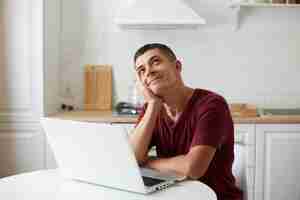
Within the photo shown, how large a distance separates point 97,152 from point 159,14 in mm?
1757

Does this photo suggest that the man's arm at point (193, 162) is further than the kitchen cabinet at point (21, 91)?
No

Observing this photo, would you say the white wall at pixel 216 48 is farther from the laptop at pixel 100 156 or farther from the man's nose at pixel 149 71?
the laptop at pixel 100 156

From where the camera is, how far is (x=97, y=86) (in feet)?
11.2

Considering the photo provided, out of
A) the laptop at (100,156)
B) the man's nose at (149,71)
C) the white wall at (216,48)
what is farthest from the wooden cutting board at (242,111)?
the laptop at (100,156)

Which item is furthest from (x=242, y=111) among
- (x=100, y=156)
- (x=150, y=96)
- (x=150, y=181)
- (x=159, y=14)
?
(x=100, y=156)

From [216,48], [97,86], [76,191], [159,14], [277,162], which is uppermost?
[159,14]

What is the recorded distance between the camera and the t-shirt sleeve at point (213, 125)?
1660 millimetres

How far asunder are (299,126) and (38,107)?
1657 mm

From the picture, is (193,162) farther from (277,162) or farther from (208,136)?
(277,162)

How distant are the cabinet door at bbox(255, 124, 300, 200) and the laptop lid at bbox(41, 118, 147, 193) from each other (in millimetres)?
1615

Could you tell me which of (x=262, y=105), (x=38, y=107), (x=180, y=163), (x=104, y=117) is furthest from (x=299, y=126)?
(x=38, y=107)

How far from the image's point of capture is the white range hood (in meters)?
2.97

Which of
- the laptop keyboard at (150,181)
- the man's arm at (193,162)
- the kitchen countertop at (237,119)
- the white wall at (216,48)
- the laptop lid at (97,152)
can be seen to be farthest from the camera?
the white wall at (216,48)

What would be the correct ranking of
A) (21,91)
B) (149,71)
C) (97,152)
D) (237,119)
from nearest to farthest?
(97,152), (149,71), (237,119), (21,91)
